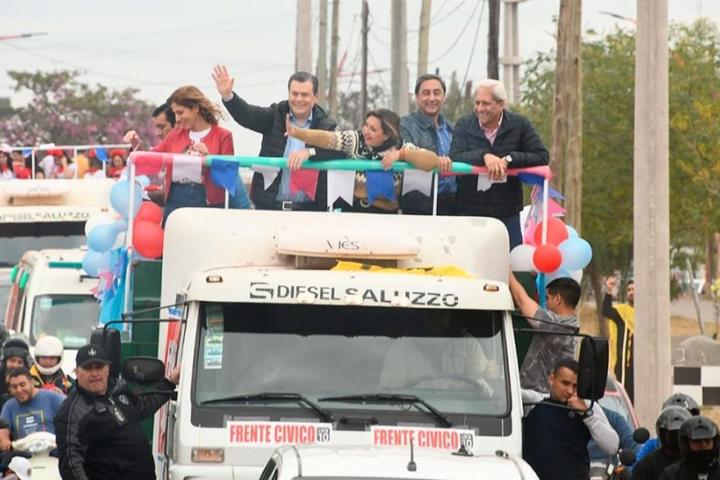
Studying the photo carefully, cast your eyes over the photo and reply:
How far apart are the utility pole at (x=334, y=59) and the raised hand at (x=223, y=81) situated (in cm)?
4287

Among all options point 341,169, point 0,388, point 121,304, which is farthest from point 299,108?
point 0,388

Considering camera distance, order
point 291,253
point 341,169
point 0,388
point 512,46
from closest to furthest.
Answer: point 291,253
point 341,169
point 0,388
point 512,46

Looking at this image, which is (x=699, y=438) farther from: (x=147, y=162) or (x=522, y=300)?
(x=147, y=162)

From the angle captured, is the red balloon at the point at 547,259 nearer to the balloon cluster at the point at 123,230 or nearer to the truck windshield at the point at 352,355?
the truck windshield at the point at 352,355

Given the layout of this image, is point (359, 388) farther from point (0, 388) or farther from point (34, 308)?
point (34, 308)

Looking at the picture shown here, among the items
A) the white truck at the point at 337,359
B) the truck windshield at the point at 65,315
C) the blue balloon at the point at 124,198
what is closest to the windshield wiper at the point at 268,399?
the white truck at the point at 337,359

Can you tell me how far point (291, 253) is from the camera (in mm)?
11398

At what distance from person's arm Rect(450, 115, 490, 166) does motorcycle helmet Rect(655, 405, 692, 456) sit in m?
2.39

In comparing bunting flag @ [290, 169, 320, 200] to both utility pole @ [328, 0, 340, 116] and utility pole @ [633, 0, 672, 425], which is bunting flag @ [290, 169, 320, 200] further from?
utility pole @ [328, 0, 340, 116]

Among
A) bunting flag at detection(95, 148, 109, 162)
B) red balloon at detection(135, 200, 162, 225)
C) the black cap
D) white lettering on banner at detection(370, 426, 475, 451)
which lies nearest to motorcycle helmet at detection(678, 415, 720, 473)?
white lettering on banner at detection(370, 426, 475, 451)

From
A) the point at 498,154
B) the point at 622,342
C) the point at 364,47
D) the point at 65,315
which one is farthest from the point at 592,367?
the point at 364,47

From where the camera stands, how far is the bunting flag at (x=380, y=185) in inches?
506

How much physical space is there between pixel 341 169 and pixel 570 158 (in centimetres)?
1064

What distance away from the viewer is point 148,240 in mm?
12484
